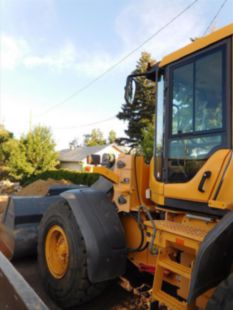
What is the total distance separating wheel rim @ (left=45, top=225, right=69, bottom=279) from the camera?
387 cm

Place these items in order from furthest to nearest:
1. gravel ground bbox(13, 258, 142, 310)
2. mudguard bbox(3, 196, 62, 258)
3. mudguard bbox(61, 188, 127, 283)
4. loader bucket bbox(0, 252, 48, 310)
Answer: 1. mudguard bbox(3, 196, 62, 258)
2. gravel ground bbox(13, 258, 142, 310)
3. mudguard bbox(61, 188, 127, 283)
4. loader bucket bbox(0, 252, 48, 310)

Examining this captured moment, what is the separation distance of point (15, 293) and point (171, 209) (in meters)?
1.67

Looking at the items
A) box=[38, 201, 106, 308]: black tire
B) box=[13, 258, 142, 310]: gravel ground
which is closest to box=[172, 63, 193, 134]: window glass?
box=[38, 201, 106, 308]: black tire

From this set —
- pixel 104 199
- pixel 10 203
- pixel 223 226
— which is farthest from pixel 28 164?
pixel 223 226

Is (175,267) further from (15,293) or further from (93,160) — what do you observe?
(93,160)

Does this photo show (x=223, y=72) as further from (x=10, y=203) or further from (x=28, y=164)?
(x=28, y=164)

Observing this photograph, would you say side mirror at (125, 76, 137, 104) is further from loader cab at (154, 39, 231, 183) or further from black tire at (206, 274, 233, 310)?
black tire at (206, 274, 233, 310)

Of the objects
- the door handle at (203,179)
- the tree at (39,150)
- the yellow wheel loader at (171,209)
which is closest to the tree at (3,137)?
the tree at (39,150)

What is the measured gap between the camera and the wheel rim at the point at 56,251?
387cm

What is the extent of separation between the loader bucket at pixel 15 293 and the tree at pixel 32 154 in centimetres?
2419

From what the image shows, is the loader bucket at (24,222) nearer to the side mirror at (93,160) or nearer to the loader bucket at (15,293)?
the side mirror at (93,160)

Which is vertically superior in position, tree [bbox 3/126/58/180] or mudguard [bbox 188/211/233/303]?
tree [bbox 3/126/58/180]

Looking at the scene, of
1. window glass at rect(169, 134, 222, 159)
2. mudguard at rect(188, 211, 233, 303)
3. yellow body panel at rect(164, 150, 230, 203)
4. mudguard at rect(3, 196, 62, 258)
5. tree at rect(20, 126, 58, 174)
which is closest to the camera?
mudguard at rect(188, 211, 233, 303)

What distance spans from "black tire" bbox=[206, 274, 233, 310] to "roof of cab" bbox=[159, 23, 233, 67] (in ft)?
6.40
